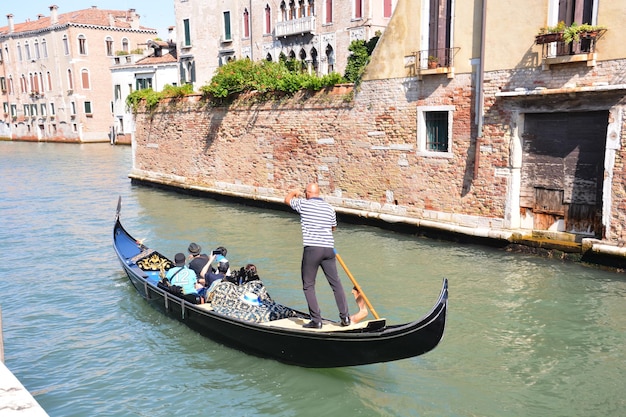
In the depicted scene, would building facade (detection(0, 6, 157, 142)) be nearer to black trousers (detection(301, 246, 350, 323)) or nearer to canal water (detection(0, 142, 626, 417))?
canal water (detection(0, 142, 626, 417))

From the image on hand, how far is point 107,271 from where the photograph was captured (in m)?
7.43

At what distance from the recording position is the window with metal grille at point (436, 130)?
860cm

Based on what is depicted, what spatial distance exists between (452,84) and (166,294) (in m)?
5.11

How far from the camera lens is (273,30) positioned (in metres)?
19.2

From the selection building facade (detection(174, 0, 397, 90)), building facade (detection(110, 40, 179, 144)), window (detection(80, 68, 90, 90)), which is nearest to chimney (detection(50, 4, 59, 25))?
window (detection(80, 68, 90, 90))

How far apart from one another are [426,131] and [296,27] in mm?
10558

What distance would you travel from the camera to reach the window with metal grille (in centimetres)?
860

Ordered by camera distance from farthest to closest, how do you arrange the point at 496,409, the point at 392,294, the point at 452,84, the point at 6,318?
the point at 452,84, the point at 392,294, the point at 6,318, the point at 496,409

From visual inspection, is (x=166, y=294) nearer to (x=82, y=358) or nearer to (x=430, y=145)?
(x=82, y=358)

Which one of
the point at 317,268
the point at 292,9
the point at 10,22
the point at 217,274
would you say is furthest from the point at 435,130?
the point at 10,22

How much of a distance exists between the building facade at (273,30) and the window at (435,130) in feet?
26.5

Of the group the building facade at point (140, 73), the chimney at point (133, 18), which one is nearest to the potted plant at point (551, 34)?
the building facade at point (140, 73)

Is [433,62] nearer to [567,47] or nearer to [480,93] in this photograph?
[480,93]

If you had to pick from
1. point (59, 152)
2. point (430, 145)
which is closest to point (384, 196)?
point (430, 145)
